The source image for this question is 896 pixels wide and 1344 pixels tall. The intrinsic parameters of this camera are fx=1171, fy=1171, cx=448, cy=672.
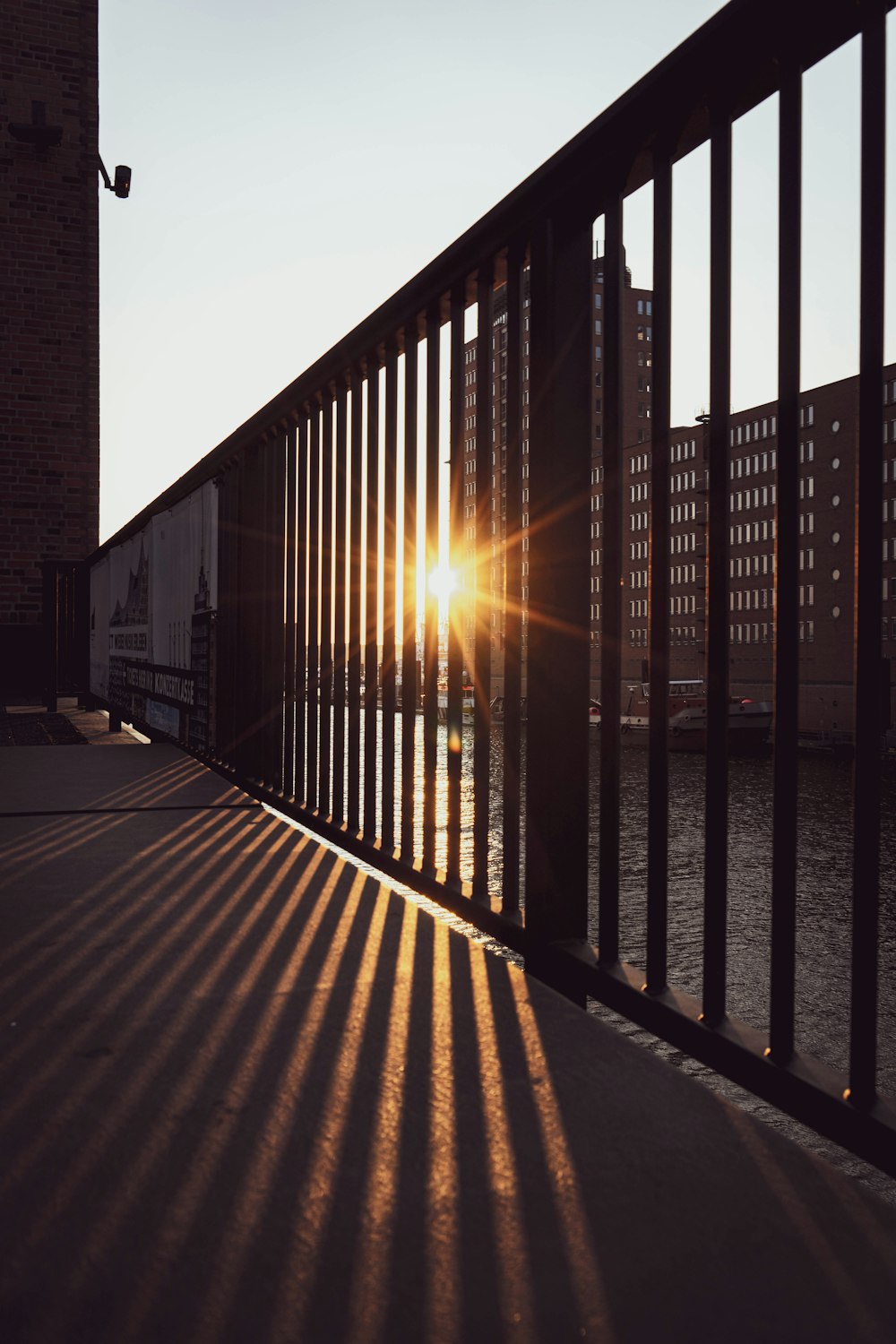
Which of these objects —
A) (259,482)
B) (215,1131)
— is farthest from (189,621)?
(215,1131)

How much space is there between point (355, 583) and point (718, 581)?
1980 millimetres

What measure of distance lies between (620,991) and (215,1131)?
2.23 ft

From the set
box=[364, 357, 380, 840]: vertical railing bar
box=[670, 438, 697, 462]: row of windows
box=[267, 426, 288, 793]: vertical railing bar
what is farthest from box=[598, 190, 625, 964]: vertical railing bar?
box=[670, 438, 697, 462]: row of windows

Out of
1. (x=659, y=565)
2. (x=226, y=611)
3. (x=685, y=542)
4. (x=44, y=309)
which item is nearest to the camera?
(x=659, y=565)

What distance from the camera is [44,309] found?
15.5 metres

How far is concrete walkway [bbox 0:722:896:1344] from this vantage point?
100 cm

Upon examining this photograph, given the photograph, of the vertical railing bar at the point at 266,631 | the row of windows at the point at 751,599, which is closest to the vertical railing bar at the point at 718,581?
the vertical railing bar at the point at 266,631

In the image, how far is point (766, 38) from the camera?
1.47 m

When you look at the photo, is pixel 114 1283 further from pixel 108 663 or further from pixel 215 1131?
pixel 108 663

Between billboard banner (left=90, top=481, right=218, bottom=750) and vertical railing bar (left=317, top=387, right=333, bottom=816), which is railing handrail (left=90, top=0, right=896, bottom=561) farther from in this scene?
billboard banner (left=90, top=481, right=218, bottom=750)

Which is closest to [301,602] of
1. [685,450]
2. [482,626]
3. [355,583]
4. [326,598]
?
[326,598]

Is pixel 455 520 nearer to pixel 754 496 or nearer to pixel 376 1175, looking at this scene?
pixel 376 1175

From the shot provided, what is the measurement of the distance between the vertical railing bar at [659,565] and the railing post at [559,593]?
1.08ft

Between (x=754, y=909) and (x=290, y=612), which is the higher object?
(x=290, y=612)
